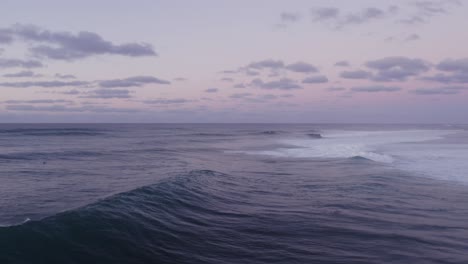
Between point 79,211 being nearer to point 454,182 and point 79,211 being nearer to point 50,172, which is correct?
point 50,172

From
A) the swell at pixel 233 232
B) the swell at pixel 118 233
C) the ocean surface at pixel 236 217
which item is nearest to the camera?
the swell at pixel 118 233

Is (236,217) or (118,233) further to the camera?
(236,217)

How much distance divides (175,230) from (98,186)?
750 centimetres

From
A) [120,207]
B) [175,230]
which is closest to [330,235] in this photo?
[175,230]

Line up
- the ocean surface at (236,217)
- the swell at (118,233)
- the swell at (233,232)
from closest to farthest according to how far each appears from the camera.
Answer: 1. the swell at (118,233)
2. the swell at (233,232)
3. the ocean surface at (236,217)

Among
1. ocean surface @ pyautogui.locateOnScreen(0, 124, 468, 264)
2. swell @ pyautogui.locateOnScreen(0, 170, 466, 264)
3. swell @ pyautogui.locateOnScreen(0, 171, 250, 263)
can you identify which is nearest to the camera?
swell @ pyautogui.locateOnScreen(0, 171, 250, 263)

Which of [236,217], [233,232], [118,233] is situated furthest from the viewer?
[236,217]

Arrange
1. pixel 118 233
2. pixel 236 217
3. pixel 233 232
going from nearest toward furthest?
pixel 118 233
pixel 233 232
pixel 236 217

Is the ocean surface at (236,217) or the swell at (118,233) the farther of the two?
the ocean surface at (236,217)

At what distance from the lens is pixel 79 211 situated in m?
11.7

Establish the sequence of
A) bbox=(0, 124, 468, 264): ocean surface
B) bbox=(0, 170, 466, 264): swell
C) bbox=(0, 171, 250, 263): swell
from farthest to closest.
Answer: bbox=(0, 124, 468, 264): ocean surface < bbox=(0, 170, 466, 264): swell < bbox=(0, 171, 250, 263): swell

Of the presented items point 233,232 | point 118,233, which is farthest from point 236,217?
point 118,233

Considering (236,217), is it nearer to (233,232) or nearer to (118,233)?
(233,232)

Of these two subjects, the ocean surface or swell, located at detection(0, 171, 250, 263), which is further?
the ocean surface
